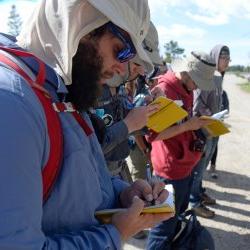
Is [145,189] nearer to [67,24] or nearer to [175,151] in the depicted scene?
[67,24]

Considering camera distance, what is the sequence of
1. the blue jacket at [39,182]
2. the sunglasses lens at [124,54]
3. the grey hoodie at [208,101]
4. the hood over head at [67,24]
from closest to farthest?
the blue jacket at [39,182], the hood over head at [67,24], the sunglasses lens at [124,54], the grey hoodie at [208,101]

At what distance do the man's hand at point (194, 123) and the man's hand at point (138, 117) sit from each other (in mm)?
426

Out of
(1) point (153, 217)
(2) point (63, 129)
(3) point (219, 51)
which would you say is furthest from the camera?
(3) point (219, 51)

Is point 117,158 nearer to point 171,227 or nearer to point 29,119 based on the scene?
point 171,227

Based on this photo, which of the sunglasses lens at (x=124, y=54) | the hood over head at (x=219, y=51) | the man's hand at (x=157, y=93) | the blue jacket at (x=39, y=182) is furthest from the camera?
the hood over head at (x=219, y=51)

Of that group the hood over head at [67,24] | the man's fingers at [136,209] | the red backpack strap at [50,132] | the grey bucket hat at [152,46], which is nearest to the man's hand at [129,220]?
the man's fingers at [136,209]

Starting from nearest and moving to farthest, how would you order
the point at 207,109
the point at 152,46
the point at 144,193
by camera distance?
the point at 144,193 → the point at 152,46 → the point at 207,109

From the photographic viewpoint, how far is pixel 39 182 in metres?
0.93

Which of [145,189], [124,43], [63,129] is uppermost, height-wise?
[124,43]

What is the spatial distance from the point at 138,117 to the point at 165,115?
31 cm

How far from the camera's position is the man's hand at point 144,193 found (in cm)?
143

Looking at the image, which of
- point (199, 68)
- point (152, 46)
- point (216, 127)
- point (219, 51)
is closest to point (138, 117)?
Result: point (152, 46)

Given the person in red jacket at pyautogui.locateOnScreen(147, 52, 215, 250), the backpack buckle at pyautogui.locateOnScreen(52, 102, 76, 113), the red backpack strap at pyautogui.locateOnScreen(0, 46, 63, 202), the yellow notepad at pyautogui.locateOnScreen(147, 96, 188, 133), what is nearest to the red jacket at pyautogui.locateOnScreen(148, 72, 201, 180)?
the person in red jacket at pyautogui.locateOnScreen(147, 52, 215, 250)

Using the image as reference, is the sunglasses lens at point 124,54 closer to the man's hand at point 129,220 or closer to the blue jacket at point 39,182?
the blue jacket at point 39,182
